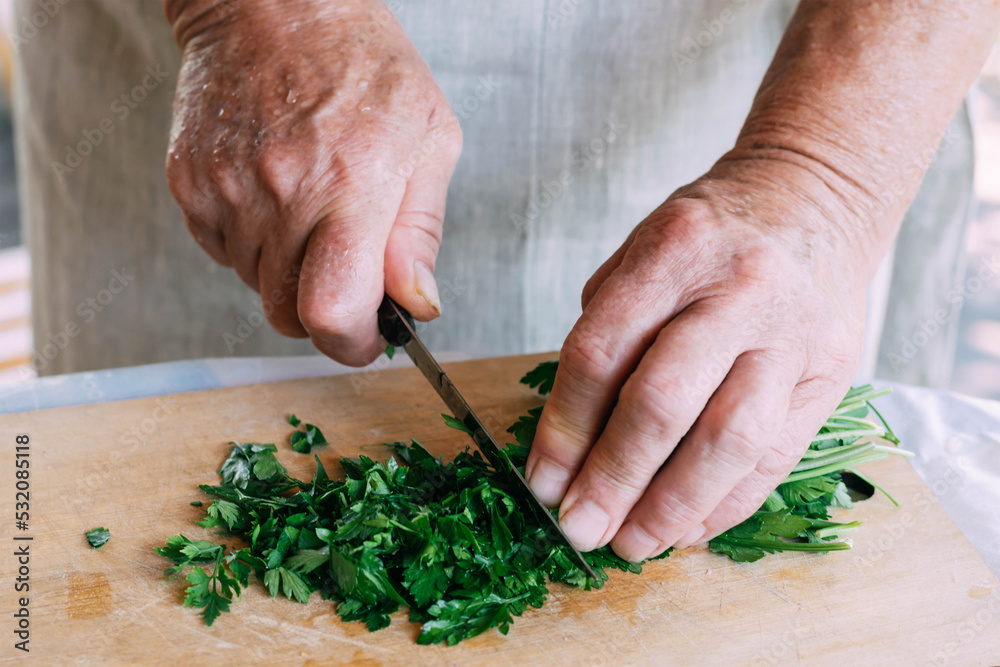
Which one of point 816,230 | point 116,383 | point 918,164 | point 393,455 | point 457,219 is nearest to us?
point 816,230

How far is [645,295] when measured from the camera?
1312 millimetres

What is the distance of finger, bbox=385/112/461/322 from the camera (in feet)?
5.60

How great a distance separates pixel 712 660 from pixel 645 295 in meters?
0.63

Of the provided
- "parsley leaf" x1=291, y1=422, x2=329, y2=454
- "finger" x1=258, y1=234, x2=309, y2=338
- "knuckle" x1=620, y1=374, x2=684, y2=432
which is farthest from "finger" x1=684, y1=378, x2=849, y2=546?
"finger" x1=258, y1=234, x2=309, y2=338

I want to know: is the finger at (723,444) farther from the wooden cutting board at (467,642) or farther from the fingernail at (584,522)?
the wooden cutting board at (467,642)

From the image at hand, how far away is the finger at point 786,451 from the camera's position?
1.36 m

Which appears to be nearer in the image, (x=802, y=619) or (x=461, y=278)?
(x=802, y=619)

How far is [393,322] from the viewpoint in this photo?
177 cm

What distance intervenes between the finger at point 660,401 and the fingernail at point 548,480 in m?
0.09

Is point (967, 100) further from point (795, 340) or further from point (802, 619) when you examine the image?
point (802, 619)

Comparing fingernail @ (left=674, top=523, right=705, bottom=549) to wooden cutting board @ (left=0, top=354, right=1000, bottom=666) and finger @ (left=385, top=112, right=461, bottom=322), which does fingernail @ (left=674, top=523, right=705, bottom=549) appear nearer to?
wooden cutting board @ (left=0, top=354, right=1000, bottom=666)

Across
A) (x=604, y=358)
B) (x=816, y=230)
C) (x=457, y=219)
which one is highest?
(x=816, y=230)

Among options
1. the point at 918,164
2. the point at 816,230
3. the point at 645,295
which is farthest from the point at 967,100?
the point at 645,295

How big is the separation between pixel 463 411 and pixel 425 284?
318 millimetres
